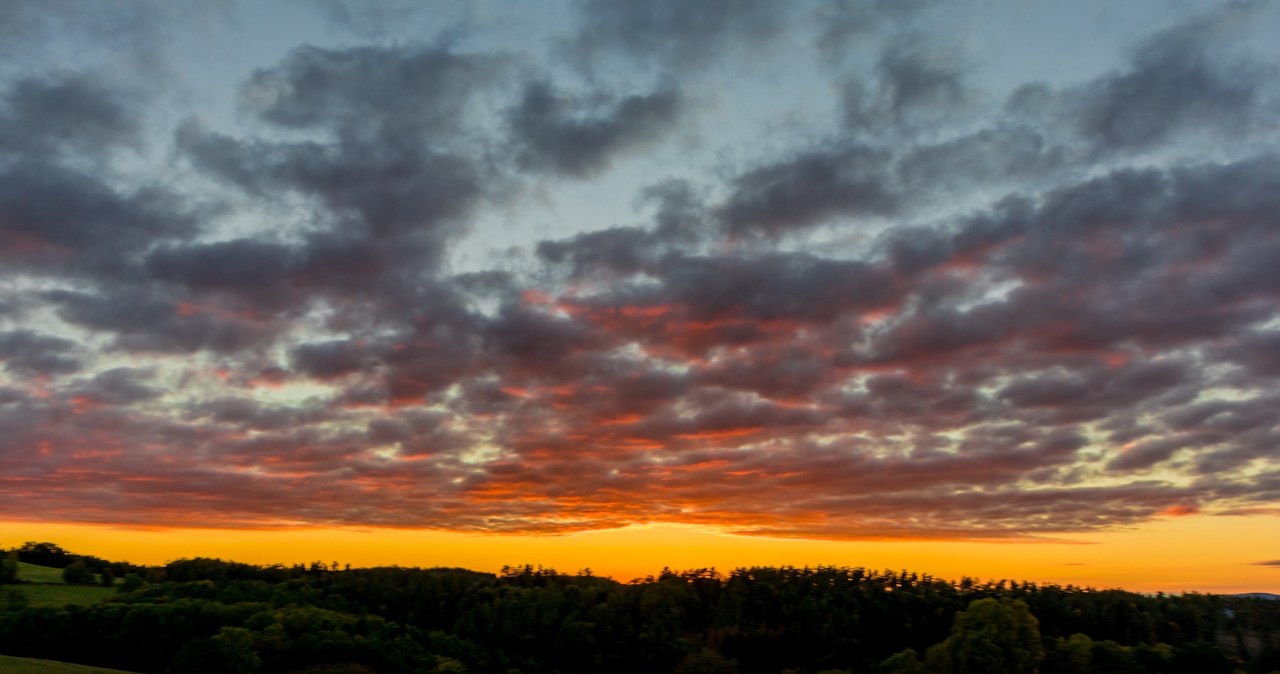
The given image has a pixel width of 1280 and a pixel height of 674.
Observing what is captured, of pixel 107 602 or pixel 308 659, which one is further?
pixel 107 602

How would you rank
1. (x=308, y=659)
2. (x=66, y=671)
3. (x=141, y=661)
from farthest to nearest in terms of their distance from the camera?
(x=308, y=659) < (x=141, y=661) < (x=66, y=671)

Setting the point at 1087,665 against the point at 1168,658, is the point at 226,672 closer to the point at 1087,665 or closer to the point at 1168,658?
the point at 1087,665

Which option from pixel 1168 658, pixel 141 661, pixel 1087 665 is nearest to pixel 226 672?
pixel 141 661

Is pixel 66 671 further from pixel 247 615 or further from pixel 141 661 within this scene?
pixel 247 615

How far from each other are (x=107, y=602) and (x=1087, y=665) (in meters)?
193

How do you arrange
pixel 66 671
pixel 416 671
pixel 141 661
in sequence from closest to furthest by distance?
pixel 66 671
pixel 141 661
pixel 416 671

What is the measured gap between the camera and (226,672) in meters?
138

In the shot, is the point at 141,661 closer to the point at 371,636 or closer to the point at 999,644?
the point at 371,636


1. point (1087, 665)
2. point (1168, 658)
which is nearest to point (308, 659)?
point (1087, 665)

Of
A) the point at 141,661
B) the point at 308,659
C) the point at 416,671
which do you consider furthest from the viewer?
the point at 416,671

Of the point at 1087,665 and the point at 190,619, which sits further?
the point at 1087,665

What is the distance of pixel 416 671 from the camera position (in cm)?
16812

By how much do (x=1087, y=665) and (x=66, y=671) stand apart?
18074 centimetres

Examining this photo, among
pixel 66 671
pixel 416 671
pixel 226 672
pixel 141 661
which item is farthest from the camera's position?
pixel 416 671
